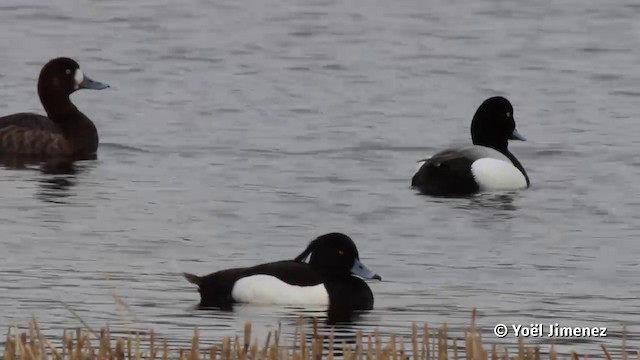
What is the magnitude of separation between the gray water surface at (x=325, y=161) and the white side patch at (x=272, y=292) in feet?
0.24

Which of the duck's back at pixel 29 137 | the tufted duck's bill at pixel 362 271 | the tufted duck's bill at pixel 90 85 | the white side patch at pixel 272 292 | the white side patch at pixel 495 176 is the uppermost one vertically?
the tufted duck's bill at pixel 90 85

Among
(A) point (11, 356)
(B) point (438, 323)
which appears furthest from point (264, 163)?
(A) point (11, 356)

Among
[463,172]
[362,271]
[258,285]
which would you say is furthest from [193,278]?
[463,172]

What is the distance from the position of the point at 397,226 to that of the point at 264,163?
3.69 metres

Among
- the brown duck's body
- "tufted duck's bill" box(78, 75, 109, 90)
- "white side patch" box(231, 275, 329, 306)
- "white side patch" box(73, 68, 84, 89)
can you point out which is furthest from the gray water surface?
"white side patch" box(73, 68, 84, 89)

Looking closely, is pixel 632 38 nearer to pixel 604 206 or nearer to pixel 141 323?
pixel 604 206

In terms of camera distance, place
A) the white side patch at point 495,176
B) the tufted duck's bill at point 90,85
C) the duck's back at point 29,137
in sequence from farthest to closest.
→ the tufted duck's bill at point 90,85, the duck's back at point 29,137, the white side patch at point 495,176

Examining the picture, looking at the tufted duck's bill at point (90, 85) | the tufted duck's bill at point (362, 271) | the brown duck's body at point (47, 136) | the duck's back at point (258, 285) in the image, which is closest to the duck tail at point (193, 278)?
the duck's back at point (258, 285)

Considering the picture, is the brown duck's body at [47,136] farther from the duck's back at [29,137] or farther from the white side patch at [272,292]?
the white side patch at [272,292]

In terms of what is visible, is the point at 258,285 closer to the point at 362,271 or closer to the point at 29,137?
the point at 362,271

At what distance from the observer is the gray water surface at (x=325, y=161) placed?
12219mm

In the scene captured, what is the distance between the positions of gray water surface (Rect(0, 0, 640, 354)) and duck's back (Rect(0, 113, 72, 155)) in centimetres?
57

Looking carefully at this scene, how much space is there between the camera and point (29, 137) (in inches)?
781

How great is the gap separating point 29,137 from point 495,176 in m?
5.14
